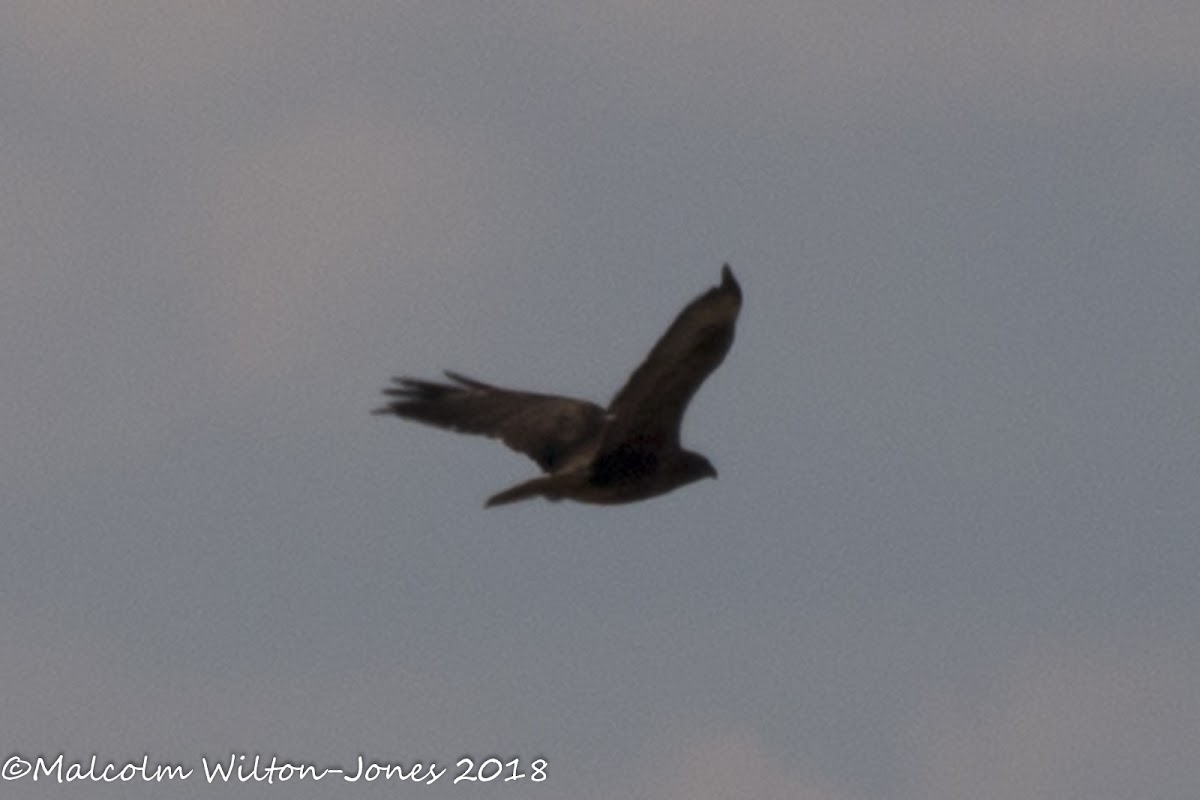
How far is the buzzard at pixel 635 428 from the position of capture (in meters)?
37.2

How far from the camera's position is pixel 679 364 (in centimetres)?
3738

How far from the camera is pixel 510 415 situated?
136ft

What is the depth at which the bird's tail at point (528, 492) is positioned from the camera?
121 feet

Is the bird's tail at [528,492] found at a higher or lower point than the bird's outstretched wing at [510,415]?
lower

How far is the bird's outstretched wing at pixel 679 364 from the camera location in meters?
37.2

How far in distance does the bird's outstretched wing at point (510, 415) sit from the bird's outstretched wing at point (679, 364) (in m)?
1.99

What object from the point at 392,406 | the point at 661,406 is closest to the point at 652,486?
the point at 661,406

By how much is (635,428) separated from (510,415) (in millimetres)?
3615

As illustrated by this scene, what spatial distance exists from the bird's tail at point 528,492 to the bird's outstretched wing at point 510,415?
2334 mm

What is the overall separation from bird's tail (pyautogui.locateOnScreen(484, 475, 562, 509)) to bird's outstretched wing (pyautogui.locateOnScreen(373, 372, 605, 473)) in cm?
233

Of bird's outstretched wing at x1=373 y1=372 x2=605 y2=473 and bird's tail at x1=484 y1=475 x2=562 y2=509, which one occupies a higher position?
bird's outstretched wing at x1=373 y1=372 x2=605 y2=473

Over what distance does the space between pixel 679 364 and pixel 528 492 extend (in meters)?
1.64

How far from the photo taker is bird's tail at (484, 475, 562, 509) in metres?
36.8

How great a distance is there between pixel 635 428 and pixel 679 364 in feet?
3.08
